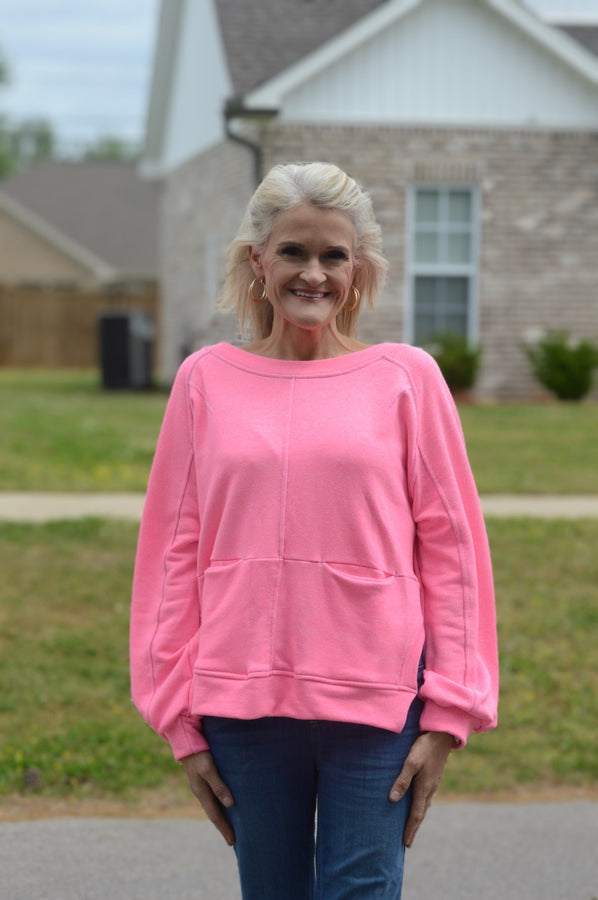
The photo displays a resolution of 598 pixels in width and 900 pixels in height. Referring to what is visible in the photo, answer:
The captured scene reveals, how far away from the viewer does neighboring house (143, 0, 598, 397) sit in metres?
14.9

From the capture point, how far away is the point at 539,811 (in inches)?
177

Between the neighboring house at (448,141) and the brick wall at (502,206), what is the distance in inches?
0.7

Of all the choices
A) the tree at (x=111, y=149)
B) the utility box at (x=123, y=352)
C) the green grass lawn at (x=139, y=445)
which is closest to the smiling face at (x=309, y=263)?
the green grass lawn at (x=139, y=445)

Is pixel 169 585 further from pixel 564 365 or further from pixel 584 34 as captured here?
pixel 584 34

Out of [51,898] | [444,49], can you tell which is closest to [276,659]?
[51,898]

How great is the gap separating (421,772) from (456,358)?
42.2 feet

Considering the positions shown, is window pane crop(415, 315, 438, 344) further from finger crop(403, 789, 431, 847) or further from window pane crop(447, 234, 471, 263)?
finger crop(403, 789, 431, 847)

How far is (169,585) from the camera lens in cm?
243

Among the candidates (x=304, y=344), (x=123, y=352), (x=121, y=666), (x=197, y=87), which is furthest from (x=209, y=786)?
(x=123, y=352)

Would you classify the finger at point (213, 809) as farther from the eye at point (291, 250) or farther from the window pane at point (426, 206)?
the window pane at point (426, 206)

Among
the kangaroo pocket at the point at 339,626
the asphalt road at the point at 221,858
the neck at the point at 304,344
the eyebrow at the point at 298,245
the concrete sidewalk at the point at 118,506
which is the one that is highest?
the eyebrow at the point at 298,245

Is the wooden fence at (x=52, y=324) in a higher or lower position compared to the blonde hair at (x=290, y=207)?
lower

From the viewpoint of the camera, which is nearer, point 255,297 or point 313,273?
point 313,273

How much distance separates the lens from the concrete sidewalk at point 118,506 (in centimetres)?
784
